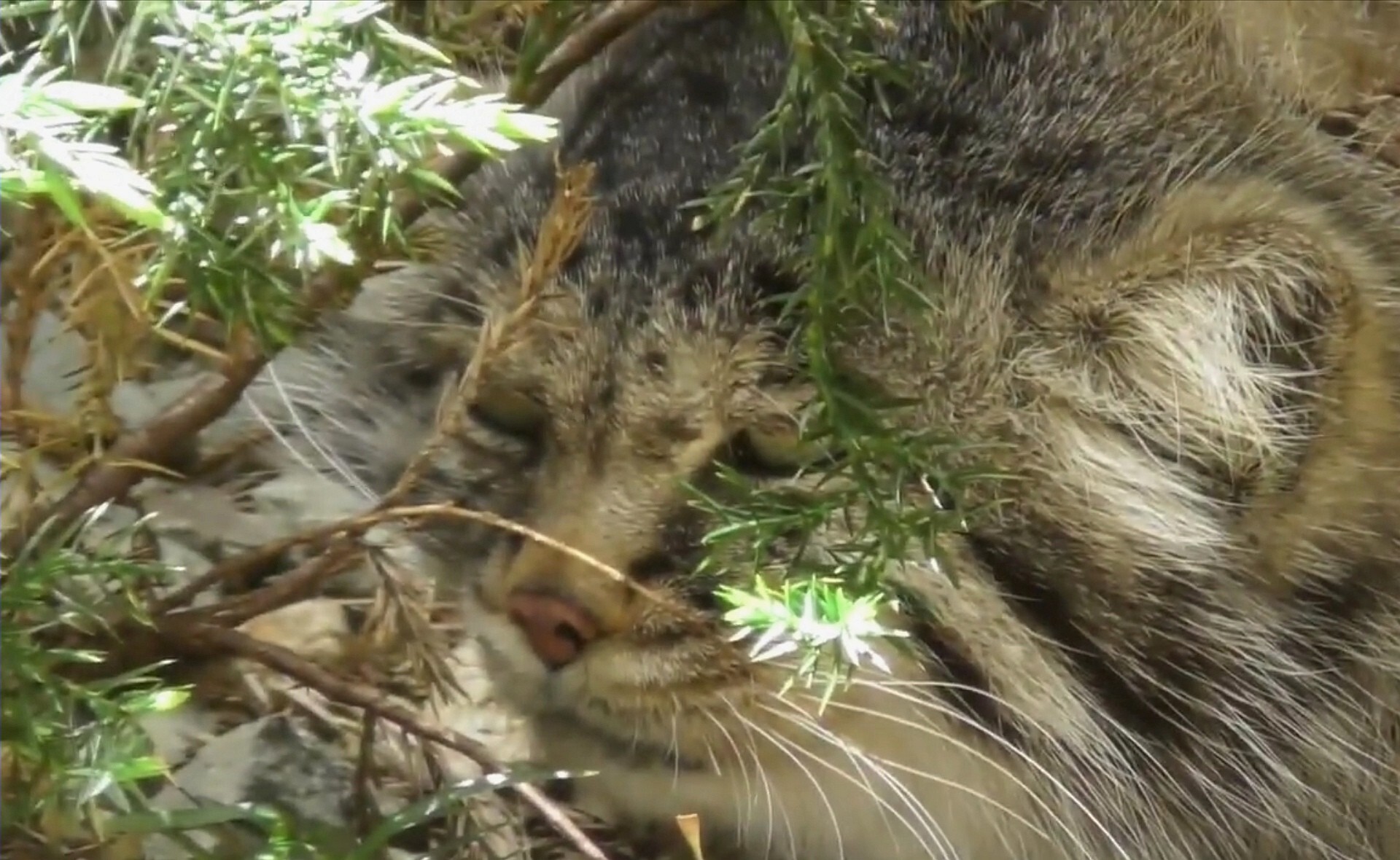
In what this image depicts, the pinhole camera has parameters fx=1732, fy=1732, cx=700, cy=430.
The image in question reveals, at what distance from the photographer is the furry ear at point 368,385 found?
1136 mm

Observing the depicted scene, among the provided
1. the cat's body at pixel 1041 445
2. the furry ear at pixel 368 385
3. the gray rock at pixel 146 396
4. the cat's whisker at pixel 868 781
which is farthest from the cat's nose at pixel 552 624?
the gray rock at pixel 146 396

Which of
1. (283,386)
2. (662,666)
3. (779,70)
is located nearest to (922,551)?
(662,666)

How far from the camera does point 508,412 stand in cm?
102

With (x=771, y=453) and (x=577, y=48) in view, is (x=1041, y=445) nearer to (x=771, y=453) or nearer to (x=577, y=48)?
(x=771, y=453)

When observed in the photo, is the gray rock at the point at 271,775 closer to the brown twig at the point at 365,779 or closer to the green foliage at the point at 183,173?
the brown twig at the point at 365,779

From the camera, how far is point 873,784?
3.38ft

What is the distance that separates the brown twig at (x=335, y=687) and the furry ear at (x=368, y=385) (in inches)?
10.1

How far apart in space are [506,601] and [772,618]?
0.29 metres

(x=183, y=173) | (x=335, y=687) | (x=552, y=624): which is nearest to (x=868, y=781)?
(x=552, y=624)

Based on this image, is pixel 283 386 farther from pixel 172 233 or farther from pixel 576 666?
pixel 172 233

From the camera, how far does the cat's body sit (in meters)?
0.93

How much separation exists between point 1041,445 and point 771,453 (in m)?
0.15

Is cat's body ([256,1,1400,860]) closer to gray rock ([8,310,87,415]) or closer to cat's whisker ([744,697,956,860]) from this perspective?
cat's whisker ([744,697,956,860])

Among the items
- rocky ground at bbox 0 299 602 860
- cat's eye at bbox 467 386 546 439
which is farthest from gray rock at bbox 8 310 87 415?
cat's eye at bbox 467 386 546 439
